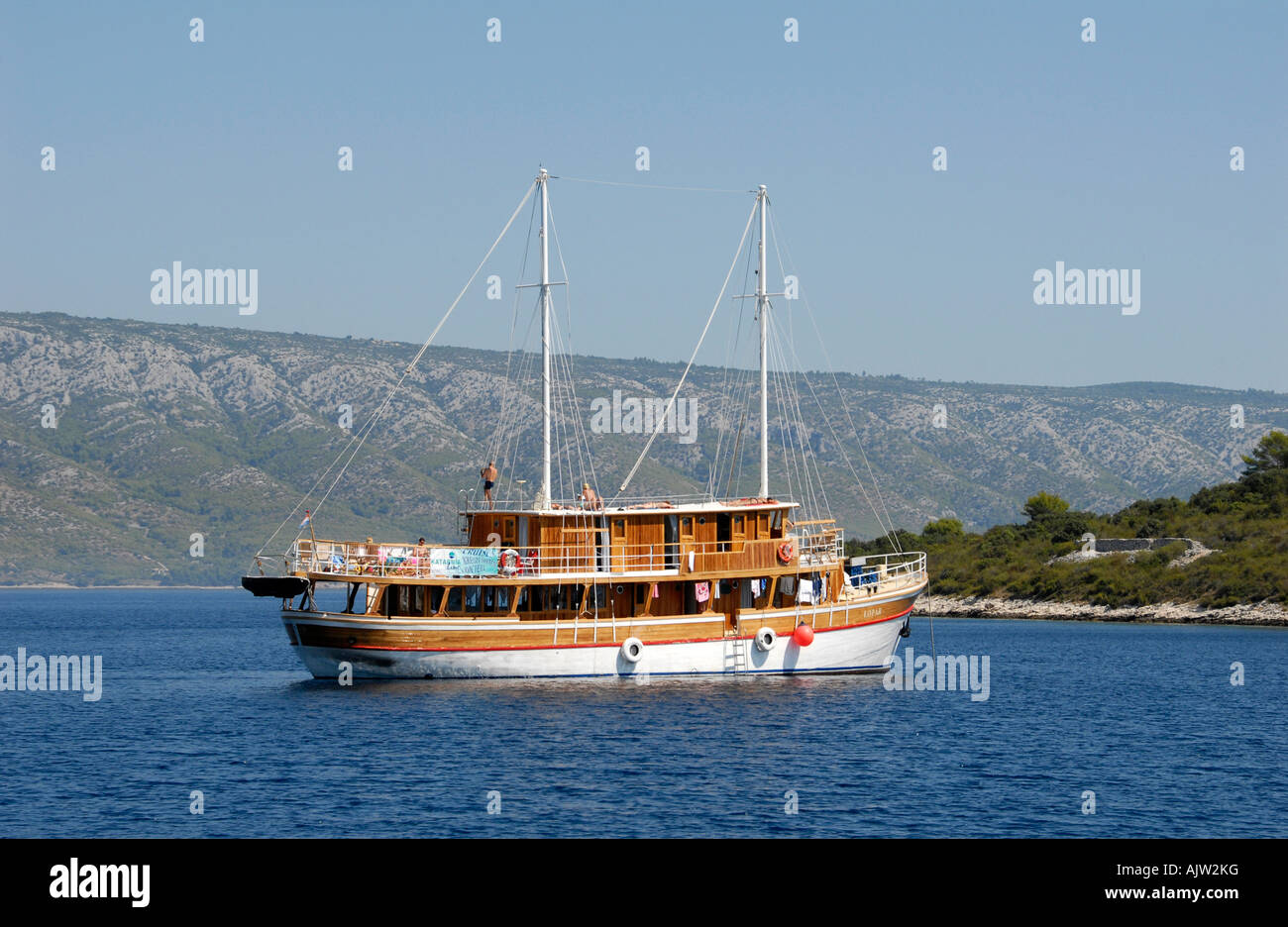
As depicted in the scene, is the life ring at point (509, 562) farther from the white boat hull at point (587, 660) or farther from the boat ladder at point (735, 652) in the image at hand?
the boat ladder at point (735, 652)

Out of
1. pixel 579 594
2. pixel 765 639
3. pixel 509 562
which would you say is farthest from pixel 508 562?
pixel 765 639

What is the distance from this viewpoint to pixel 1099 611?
9912 centimetres

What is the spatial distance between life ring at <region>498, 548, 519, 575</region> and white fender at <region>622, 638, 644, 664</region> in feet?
14.0

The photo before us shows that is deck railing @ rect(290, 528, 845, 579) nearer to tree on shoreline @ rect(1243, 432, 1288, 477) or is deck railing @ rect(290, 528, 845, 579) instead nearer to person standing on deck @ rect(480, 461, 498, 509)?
person standing on deck @ rect(480, 461, 498, 509)

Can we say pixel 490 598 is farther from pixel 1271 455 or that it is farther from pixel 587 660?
pixel 1271 455

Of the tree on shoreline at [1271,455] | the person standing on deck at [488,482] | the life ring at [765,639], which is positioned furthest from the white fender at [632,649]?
the tree on shoreline at [1271,455]

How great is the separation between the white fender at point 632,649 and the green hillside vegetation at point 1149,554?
56449 millimetres

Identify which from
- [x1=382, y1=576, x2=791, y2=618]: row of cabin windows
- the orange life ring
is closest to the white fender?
[x1=382, y1=576, x2=791, y2=618]: row of cabin windows

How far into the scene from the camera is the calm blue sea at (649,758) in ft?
91.5

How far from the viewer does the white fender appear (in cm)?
4616

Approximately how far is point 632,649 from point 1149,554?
68618mm

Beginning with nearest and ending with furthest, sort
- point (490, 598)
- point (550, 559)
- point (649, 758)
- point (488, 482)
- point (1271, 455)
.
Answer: point (649, 758)
point (490, 598)
point (550, 559)
point (488, 482)
point (1271, 455)
